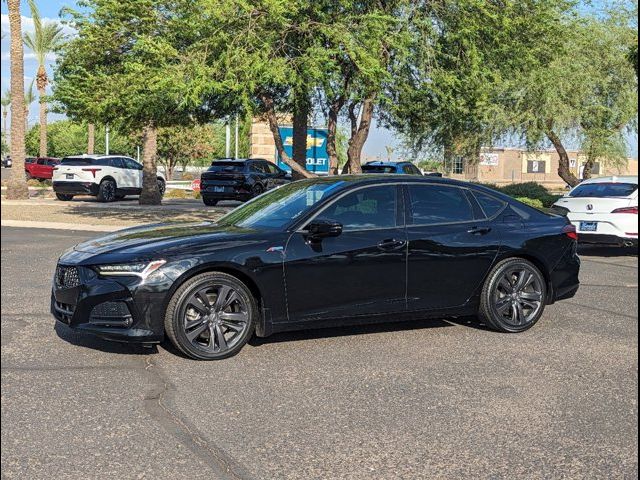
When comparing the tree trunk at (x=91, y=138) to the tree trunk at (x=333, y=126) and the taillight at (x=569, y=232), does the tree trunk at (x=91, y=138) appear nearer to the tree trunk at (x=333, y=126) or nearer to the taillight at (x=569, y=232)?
the tree trunk at (x=333, y=126)

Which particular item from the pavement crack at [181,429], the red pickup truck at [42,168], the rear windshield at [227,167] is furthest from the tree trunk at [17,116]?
the red pickup truck at [42,168]

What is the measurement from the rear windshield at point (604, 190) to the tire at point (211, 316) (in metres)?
9.77

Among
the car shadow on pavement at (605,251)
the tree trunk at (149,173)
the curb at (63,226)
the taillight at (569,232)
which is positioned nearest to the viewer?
the taillight at (569,232)

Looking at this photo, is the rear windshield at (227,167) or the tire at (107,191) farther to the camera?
the tire at (107,191)

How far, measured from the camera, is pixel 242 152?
79250 mm

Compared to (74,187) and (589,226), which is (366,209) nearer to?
(589,226)

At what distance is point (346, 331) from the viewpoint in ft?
22.7

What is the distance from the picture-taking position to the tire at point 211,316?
5.70 meters

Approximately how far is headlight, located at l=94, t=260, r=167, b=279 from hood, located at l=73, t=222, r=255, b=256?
0.12 metres

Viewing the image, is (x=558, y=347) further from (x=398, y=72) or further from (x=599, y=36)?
(x=599, y=36)

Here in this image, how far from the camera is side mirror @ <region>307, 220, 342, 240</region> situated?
6.10m

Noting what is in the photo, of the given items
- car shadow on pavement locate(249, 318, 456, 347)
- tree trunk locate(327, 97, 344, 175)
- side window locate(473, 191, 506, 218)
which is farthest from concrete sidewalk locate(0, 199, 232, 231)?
side window locate(473, 191, 506, 218)

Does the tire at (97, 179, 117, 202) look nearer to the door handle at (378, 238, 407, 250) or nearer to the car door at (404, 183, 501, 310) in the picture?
the car door at (404, 183, 501, 310)

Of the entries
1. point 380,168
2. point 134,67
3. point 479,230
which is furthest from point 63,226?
point 479,230
